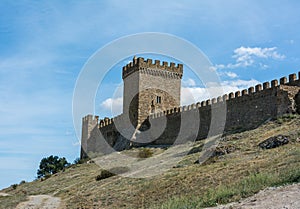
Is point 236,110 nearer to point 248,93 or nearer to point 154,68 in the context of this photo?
point 248,93

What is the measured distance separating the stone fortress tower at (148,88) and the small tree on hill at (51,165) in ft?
45.2

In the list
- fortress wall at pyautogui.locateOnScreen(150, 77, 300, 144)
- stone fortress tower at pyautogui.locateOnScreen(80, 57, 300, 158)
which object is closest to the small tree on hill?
stone fortress tower at pyautogui.locateOnScreen(80, 57, 300, 158)

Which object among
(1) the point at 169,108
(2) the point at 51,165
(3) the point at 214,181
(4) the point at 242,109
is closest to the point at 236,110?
(4) the point at 242,109

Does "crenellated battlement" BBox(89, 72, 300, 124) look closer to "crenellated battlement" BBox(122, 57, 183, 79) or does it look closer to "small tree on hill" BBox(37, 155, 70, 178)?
"crenellated battlement" BBox(122, 57, 183, 79)

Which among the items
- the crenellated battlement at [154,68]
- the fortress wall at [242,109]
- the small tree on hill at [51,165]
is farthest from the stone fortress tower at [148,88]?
the small tree on hill at [51,165]

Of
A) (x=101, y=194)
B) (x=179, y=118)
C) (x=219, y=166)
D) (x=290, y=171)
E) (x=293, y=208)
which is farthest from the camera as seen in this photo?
(x=179, y=118)

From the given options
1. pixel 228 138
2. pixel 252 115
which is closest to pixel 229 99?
pixel 252 115

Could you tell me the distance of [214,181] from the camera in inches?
602

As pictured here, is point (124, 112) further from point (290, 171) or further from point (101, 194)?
point (290, 171)

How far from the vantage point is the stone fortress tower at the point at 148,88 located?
42.1m

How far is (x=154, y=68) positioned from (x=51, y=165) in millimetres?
18477

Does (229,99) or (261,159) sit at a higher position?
(229,99)

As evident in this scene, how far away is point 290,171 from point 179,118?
960 inches

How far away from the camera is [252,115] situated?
29.5 m
